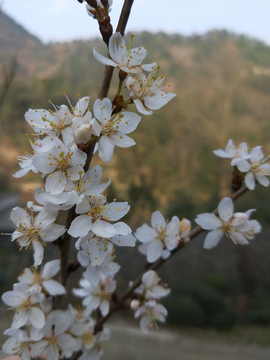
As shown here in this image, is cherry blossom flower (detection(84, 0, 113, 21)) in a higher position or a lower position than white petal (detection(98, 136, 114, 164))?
higher

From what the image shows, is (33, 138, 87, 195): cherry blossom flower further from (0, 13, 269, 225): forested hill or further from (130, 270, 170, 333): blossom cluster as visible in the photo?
(0, 13, 269, 225): forested hill

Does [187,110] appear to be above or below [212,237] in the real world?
below

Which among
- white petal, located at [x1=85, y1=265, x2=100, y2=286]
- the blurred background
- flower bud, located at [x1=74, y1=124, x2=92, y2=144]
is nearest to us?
flower bud, located at [x1=74, y1=124, x2=92, y2=144]

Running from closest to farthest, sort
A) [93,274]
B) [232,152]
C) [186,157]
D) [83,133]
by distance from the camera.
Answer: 1. [83,133]
2. [93,274]
3. [232,152]
4. [186,157]

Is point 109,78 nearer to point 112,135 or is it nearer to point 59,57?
point 112,135

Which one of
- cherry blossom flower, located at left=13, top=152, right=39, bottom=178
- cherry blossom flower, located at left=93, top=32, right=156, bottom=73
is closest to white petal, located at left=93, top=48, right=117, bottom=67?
cherry blossom flower, located at left=93, top=32, right=156, bottom=73

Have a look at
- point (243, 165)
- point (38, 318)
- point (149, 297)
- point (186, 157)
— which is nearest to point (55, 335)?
point (38, 318)

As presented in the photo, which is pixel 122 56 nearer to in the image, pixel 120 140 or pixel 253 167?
pixel 120 140
